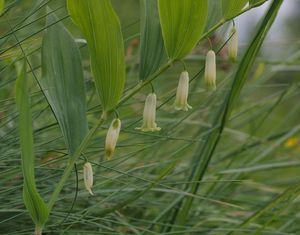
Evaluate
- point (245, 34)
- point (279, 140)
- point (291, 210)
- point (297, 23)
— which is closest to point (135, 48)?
point (245, 34)

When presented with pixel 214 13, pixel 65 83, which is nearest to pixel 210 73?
pixel 214 13

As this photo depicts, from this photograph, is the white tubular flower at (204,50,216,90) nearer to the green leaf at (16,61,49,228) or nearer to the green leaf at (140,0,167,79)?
Result: the green leaf at (140,0,167,79)

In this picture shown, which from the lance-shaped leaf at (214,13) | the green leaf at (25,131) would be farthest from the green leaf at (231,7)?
the green leaf at (25,131)

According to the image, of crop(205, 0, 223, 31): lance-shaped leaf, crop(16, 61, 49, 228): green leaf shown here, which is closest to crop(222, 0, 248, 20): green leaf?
crop(205, 0, 223, 31): lance-shaped leaf

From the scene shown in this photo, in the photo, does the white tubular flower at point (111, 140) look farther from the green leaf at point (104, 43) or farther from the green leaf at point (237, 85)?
the green leaf at point (237, 85)

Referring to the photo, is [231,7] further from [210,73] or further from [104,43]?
[104,43]

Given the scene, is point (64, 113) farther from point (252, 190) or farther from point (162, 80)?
point (162, 80)
